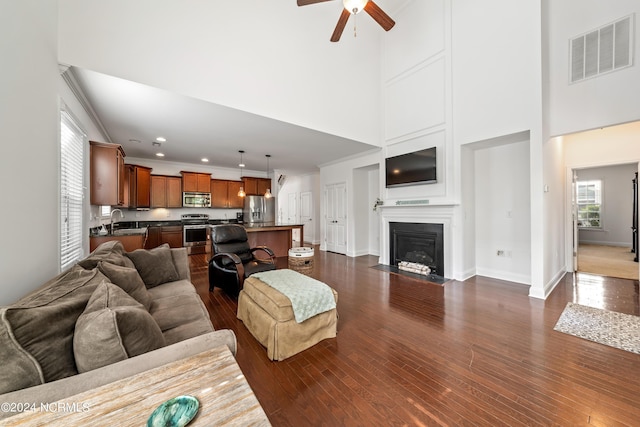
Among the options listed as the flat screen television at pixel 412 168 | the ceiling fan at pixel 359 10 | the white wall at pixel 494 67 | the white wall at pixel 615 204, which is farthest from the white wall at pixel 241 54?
the white wall at pixel 615 204

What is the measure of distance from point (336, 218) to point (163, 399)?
6.29 metres

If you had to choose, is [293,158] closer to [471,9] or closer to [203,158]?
[203,158]

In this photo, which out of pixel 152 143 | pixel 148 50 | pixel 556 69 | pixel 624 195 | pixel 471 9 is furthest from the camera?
pixel 624 195

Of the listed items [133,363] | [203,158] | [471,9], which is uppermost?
[471,9]

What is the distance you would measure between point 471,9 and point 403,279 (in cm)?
501

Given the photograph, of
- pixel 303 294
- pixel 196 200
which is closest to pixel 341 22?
pixel 303 294

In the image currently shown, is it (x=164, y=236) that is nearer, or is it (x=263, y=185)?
(x=164, y=236)

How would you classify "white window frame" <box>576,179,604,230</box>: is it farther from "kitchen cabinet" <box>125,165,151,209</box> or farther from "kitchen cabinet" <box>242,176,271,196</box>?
"kitchen cabinet" <box>125,165,151,209</box>

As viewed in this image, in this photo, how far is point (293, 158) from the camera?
21.4ft

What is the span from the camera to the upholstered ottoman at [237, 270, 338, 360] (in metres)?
2.00

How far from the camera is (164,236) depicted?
20.4 feet

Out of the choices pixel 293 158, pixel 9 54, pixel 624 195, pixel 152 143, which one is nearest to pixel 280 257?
pixel 293 158

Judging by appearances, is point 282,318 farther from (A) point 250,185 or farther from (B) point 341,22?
(A) point 250,185

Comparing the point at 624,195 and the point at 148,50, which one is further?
the point at 624,195
